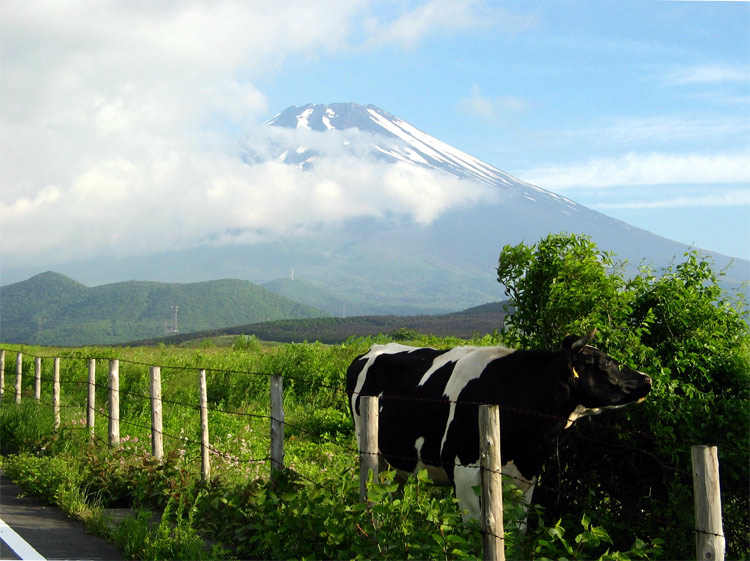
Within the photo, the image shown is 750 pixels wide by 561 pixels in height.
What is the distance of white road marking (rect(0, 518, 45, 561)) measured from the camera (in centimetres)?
672

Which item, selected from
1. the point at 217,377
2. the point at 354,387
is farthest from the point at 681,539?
the point at 217,377

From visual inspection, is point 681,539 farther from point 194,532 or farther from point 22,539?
point 22,539

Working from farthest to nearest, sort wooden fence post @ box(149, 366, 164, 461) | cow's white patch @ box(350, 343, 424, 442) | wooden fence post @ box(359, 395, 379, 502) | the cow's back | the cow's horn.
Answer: wooden fence post @ box(149, 366, 164, 461), cow's white patch @ box(350, 343, 424, 442), the cow's back, the cow's horn, wooden fence post @ box(359, 395, 379, 502)

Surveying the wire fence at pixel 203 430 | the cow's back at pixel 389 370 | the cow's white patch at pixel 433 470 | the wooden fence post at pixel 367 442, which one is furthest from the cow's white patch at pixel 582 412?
the wooden fence post at pixel 367 442

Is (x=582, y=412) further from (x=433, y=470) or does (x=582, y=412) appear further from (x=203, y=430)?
(x=203, y=430)

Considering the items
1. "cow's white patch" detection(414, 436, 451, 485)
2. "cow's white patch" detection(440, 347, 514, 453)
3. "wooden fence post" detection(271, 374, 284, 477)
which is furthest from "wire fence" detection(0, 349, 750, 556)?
"cow's white patch" detection(440, 347, 514, 453)

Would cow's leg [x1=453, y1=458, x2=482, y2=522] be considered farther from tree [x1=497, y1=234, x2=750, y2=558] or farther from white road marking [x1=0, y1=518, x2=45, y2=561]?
white road marking [x1=0, y1=518, x2=45, y2=561]

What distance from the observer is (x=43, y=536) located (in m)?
7.43

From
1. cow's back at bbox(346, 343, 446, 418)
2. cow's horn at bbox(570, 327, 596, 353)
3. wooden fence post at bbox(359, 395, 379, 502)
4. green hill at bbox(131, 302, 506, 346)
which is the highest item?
cow's horn at bbox(570, 327, 596, 353)

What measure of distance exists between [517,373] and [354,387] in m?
2.57

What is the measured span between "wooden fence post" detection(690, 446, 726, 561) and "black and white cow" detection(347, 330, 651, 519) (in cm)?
187

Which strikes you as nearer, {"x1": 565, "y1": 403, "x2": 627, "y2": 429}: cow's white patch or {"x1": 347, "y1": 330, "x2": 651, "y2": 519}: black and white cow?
{"x1": 347, "y1": 330, "x2": 651, "y2": 519}: black and white cow

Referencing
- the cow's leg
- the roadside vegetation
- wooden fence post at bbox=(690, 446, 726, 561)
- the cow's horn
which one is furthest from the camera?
the cow's horn

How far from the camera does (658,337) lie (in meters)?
7.55
